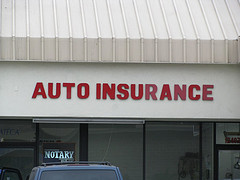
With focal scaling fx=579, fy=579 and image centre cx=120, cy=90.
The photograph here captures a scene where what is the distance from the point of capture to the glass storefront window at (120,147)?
16.6 m

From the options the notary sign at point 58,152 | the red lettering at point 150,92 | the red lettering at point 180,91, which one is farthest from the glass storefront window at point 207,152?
the notary sign at point 58,152

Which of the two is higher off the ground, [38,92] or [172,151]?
[38,92]

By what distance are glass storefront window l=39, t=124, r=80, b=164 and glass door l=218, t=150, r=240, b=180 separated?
13.9ft

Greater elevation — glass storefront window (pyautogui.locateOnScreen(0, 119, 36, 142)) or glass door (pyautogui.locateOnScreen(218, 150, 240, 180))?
glass storefront window (pyautogui.locateOnScreen(0, 119, 36, 142))

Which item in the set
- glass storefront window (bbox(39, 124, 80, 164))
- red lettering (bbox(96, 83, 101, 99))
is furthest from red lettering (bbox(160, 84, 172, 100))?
glass storefront window (bbox(39, 124, 80, 164))

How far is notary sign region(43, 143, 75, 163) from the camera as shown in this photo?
16562mm

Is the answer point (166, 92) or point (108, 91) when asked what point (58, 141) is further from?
point (166, 92)

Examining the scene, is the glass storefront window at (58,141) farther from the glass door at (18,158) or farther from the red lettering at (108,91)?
the red lettering at (108,91)

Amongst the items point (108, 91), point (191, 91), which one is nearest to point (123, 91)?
point (108, 91)

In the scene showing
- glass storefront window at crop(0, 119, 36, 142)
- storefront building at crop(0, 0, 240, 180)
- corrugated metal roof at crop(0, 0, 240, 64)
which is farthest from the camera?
glass storefront window at crop(0, 119, 36, 142)

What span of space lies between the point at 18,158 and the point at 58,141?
1225 millimetres

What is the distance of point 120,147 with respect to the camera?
1667cm

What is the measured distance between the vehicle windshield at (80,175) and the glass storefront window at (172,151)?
23.0 feet

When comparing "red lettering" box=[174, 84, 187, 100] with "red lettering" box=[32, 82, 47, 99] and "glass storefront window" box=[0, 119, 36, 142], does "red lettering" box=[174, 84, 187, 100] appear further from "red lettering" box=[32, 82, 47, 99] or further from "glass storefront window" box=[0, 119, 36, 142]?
"glass storefront window" box=[0, 119, 36, 142]
